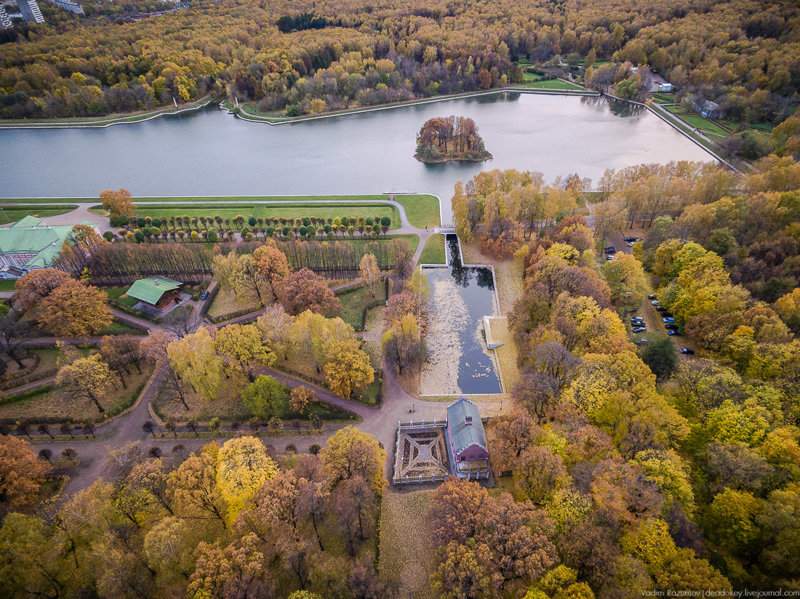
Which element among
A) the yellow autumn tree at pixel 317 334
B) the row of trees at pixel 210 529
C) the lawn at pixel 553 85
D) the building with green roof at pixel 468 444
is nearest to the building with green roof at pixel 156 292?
the yellow autumn tree at pixel 317 334

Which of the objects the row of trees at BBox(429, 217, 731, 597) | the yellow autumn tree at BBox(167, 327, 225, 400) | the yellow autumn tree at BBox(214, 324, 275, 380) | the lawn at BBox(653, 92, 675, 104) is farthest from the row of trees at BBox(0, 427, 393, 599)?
the lawn at BBox(653, 92, 675, 104)

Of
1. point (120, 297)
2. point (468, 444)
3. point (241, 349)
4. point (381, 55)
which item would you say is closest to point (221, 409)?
point (241, 349)

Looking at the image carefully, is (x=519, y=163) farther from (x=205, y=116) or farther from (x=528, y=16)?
(x=528, y=16)

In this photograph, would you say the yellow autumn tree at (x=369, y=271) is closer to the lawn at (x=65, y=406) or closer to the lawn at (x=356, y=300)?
the lawn at (x=356, y=300)

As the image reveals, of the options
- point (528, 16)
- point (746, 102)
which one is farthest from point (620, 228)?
point (528, 16)

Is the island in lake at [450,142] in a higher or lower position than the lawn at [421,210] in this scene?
Result: higher
